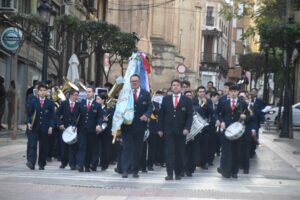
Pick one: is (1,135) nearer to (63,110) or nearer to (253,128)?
(63,110)

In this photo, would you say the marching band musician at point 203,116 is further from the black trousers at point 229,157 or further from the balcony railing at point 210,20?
the balcony railing at point 210,20

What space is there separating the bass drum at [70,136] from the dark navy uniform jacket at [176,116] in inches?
78.0

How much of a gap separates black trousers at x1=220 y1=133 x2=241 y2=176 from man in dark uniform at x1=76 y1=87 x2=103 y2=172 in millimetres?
2560

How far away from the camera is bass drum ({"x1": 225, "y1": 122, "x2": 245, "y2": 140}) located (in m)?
14.3

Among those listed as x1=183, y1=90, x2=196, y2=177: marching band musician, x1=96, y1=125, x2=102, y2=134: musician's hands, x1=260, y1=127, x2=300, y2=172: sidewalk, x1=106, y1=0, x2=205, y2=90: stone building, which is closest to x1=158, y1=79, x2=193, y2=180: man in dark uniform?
x1=183, y1=90, x2=196, y2=177: marching band musician

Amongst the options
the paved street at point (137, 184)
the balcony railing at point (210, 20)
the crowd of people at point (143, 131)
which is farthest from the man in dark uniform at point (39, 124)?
the balcony railing at point (210, 20)

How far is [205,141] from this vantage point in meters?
17.0

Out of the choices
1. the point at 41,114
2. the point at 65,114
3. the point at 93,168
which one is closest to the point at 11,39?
the point at 65,114

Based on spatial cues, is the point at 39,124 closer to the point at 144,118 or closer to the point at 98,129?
the point at 98,129

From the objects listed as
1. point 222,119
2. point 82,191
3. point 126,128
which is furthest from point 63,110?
point 82,191

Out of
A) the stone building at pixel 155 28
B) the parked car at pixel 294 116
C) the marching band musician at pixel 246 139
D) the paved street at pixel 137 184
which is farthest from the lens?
the stone building at pixel 155 28

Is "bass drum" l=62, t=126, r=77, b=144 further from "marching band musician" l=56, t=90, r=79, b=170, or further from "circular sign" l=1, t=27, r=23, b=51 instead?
"circular sign" l=1, t=27, r=23, b=51

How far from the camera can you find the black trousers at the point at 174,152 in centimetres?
1370

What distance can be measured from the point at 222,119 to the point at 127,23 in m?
37.3
